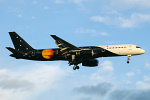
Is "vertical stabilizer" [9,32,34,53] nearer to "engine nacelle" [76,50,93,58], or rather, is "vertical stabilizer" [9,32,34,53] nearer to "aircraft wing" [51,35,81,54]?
"aircraft wing" [51,35,81,54]

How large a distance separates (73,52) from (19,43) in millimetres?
16148

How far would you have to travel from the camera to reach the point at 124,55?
72000mm

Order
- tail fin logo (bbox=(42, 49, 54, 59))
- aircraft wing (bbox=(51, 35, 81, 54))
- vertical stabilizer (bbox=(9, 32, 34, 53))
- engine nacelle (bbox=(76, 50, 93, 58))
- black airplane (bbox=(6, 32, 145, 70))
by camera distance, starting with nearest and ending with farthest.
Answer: aircraft wing (bbox=(51, 35, 81, 54)) → engine nacelle (bbox=(76, 50, 93, 58)) → black airplane (bbox=(6, 32, 145, 70)) → tail fin logo (bbox=(42, 49, 54, 59)) → vertical stabilizer (bbox=(9, 32, 34, 53))

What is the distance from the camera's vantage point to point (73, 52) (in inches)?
2862

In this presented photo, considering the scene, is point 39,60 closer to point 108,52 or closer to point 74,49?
point 74,49

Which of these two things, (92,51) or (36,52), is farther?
(36,52)

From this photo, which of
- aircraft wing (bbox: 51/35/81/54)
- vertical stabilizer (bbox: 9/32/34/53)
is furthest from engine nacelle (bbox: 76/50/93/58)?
vertical stabilizer (bbox: 9/32/34/53)

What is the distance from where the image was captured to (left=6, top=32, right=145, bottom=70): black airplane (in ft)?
233

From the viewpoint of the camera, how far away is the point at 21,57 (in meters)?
76.5

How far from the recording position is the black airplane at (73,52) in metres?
71.1

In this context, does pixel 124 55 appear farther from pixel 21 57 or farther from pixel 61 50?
pixel 21 57

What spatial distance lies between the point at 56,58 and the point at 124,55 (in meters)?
16.9

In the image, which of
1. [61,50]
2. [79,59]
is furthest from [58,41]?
[79,59]

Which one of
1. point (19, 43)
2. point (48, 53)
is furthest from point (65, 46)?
point (19, 43)
